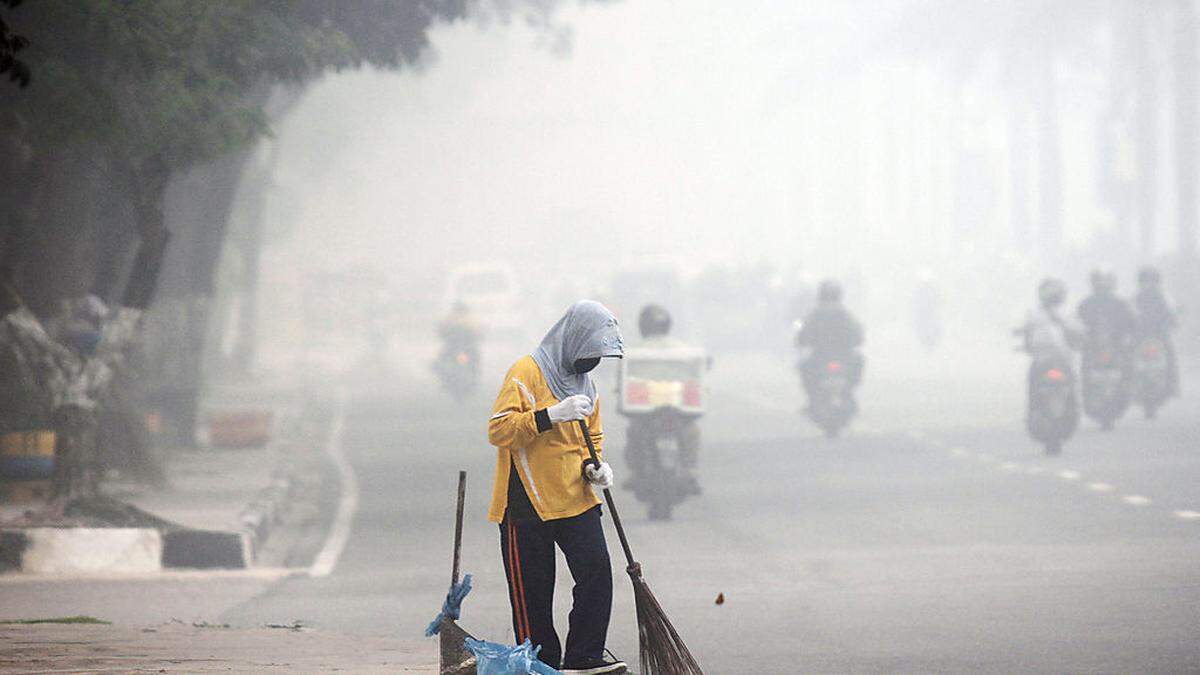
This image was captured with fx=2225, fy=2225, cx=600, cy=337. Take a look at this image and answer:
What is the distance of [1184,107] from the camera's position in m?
56.1

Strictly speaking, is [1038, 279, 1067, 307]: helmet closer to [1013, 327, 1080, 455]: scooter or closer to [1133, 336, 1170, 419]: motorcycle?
[1013, 327, 1080, 455]: scooter

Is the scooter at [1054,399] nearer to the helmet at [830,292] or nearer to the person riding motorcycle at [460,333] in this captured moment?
the helmet at [830,292]

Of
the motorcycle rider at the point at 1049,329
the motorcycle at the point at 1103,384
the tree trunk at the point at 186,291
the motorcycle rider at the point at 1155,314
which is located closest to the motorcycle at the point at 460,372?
the tree trunk at the point at 186,291

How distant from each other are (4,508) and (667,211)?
477 ft

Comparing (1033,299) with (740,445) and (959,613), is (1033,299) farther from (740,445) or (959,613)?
(959,613)

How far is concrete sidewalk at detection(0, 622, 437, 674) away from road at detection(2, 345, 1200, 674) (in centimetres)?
36

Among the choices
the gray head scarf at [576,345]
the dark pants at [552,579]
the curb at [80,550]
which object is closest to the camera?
the gray head scarf at [576,345]

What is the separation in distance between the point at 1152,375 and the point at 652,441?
33.8 ft

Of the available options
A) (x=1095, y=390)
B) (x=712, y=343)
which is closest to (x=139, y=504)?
(x=1095, y=390)

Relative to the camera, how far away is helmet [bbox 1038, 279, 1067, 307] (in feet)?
70.5

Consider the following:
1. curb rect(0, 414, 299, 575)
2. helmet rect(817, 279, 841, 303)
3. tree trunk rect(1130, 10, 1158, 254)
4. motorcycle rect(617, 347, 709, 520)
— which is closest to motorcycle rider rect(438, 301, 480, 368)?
helmet rect(817, 279, 841, 303)

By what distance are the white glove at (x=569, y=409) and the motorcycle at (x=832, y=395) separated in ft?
54.6

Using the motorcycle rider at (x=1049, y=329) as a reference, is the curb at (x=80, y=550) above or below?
below

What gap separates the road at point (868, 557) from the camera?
10438 millimetres
